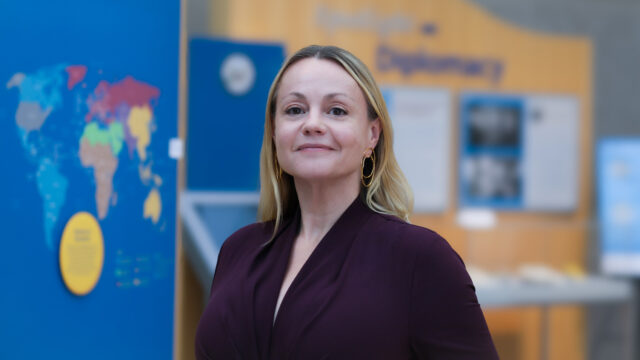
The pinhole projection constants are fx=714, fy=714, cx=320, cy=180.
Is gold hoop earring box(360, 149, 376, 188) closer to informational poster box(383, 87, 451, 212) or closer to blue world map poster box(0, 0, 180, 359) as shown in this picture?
blue world map poster box(0, 0, 180, 359)

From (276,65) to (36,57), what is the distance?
7.93 feet

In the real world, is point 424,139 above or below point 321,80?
below

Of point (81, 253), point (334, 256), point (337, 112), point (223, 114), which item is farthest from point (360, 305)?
point (223, 114)

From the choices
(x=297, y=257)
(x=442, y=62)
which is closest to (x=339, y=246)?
(x=297, y=257)

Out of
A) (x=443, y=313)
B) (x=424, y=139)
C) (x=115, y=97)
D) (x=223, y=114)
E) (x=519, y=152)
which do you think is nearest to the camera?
(x=443, y=313)

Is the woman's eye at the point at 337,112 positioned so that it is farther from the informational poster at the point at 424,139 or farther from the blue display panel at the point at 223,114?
the informational poster at the point at 424,139

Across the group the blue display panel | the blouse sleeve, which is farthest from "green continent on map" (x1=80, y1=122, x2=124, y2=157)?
the blue display panel

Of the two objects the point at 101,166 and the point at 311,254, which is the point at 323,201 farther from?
the point at 101,166

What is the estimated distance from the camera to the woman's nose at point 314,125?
130 centimetres

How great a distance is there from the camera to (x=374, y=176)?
1431 millimetres

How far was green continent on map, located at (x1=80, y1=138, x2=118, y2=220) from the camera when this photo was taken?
1624 mm

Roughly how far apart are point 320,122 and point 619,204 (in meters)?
3.81

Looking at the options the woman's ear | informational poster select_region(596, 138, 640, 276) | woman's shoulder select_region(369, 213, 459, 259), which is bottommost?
informational poster select_region(596, 138, 640, 276)

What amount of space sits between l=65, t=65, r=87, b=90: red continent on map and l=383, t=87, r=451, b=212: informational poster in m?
3.01
